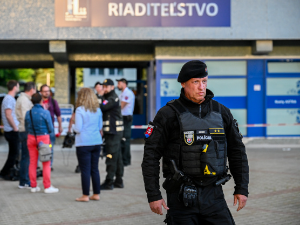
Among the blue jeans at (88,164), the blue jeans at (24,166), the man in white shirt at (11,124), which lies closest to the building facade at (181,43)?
the man in white shirt at (11,124)

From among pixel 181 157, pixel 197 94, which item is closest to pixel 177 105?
pixel 197 94

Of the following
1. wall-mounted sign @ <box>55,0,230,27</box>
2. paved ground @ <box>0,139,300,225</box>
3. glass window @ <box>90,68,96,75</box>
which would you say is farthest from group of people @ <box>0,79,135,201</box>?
glass window @ <box>90,68,96,75</box>

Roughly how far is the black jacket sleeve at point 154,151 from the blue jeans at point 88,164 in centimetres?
367

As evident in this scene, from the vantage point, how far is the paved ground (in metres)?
5.87

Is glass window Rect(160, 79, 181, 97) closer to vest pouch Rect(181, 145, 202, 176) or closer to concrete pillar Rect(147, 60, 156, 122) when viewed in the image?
concrete pillar Rect(147, 60, 156, 122)

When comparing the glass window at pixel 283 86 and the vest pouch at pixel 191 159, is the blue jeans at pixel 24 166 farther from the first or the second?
the glass window at pixel 283 86

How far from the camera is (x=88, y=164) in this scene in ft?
22.6

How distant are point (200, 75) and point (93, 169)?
4.02 metres

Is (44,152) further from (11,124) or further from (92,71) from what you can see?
(92,71)

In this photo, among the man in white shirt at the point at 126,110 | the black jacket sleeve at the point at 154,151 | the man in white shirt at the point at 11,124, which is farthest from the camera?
the man in white shirt at the point at 126,110

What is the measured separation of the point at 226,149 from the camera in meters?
3.39

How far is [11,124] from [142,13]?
24.3 ft

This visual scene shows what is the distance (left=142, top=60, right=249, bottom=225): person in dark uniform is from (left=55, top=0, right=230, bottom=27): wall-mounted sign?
38.2 feet

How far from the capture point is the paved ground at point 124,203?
19.2 ft
